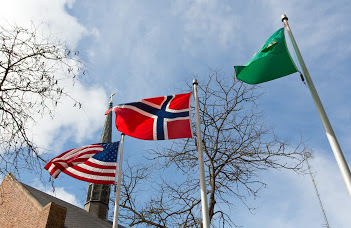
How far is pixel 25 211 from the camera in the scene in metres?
18.6

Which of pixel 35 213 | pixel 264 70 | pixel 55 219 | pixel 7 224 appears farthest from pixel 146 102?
pixel 7 224

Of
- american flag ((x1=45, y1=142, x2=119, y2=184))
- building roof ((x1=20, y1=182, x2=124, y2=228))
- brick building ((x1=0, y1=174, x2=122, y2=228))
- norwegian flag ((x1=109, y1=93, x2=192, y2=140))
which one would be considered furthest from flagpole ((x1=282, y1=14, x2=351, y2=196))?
building roof ((x1=20, y1=182, x2=124, y2=228))

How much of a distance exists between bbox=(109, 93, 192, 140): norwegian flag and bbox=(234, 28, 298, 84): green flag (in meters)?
2.13

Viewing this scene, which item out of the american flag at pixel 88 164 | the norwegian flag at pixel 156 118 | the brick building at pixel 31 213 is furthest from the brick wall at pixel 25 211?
the norwegian flag at pixel 156 118

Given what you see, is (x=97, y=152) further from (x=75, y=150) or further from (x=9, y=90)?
(x=9, y=90)

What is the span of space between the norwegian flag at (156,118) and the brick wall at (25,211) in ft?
29.6

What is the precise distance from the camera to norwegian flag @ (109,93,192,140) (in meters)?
9.12

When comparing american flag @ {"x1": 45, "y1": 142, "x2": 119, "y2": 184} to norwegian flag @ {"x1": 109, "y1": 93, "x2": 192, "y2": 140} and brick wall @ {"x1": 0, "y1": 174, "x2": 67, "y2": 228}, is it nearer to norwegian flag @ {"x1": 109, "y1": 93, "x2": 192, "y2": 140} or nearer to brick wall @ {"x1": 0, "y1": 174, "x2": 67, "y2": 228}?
norwegian flag @ {"x1": 109, "y1": 93, "x2": 192, "y2": 140}

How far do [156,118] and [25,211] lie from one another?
43.5 ft

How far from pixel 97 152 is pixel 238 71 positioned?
5710 millimetres

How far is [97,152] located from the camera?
1114cm

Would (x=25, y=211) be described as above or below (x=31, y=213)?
above

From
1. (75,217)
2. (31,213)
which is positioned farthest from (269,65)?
(75,217)

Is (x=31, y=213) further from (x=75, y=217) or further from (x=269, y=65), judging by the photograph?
(x=269, y=65)
